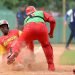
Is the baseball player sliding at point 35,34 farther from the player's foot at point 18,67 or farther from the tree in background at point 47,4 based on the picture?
the tree in background at point 47,4

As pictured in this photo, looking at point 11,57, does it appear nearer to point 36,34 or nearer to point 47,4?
point 36,34

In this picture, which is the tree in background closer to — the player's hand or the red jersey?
the red jersey

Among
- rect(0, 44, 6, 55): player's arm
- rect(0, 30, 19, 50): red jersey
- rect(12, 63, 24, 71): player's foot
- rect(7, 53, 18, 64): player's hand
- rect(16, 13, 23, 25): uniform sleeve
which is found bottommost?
rect(12, 63, 24, 71): player's foot

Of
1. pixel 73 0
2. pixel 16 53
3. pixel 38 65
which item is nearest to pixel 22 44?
pixel 16 53

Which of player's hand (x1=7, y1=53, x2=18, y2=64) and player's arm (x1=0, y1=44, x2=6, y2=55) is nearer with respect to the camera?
player's hand (x1=7, y1=53, x2=18, y2=64)

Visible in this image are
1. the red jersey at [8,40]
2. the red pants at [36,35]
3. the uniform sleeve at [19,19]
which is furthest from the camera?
the uniform sleeve at [19,19]

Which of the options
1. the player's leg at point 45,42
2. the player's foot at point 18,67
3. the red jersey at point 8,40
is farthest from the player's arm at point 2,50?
the player's leg at point 45,42

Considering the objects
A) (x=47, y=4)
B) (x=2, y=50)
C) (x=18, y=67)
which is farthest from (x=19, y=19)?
(x=18, y=67)

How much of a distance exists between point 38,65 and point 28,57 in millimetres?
453

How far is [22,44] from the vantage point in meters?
10.6

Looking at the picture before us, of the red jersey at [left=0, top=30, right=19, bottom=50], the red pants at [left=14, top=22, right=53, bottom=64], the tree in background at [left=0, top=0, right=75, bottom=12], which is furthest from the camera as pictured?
the tree in background at [left=0, top=0, right=75, bottom=12]

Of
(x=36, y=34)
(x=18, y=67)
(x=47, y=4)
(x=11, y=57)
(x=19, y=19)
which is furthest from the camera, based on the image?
(x=47, y=4)

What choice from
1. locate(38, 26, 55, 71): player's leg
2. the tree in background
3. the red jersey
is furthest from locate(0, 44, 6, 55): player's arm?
the tree in background

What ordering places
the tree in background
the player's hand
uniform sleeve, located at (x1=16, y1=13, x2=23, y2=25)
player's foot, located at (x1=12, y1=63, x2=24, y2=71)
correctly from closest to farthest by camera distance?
the player's hand, player's foot, located at (x1=12, y1=63, x2=24, y2=71), uniform sleeve, located at (x1=16, y1=13, x2=23, y2=25), the tree in background
